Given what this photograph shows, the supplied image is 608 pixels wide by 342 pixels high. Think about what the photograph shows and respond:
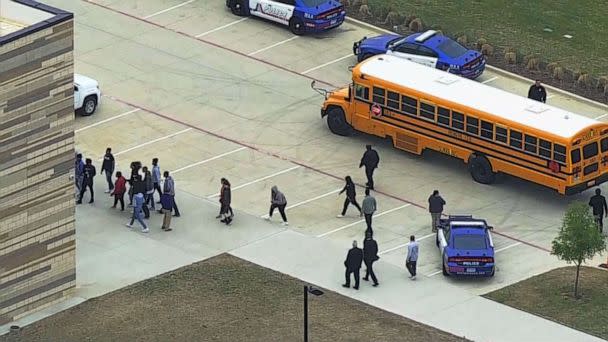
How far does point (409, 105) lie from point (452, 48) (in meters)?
5.81

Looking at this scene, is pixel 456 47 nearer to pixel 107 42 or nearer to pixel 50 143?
pixel 107 42

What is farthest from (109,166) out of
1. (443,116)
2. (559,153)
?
(559,153)

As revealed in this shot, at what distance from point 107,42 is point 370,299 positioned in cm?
1864

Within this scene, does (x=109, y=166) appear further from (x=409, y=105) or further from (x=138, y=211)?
(x=409, y=105)

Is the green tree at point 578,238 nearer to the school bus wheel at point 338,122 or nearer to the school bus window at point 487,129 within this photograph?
the school bus window at point 487,129

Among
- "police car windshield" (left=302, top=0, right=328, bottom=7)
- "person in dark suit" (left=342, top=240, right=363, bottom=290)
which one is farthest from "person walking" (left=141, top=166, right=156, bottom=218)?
"police car windshield" (left=302, top=0, right=328, bottom=7)

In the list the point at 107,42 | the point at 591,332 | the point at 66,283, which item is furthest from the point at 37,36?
the point at 107,42

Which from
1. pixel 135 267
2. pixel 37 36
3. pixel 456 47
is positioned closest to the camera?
pixel 37 36

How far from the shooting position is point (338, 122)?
59.0m

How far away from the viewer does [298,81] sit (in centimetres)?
6272

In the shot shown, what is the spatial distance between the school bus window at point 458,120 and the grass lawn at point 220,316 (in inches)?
316

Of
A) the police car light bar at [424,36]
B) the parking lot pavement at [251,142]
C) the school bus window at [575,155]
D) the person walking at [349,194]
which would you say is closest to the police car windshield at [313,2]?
the parking lot pavement at [251,142]

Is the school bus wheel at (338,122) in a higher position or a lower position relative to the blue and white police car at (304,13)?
lower

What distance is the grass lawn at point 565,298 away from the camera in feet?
158
